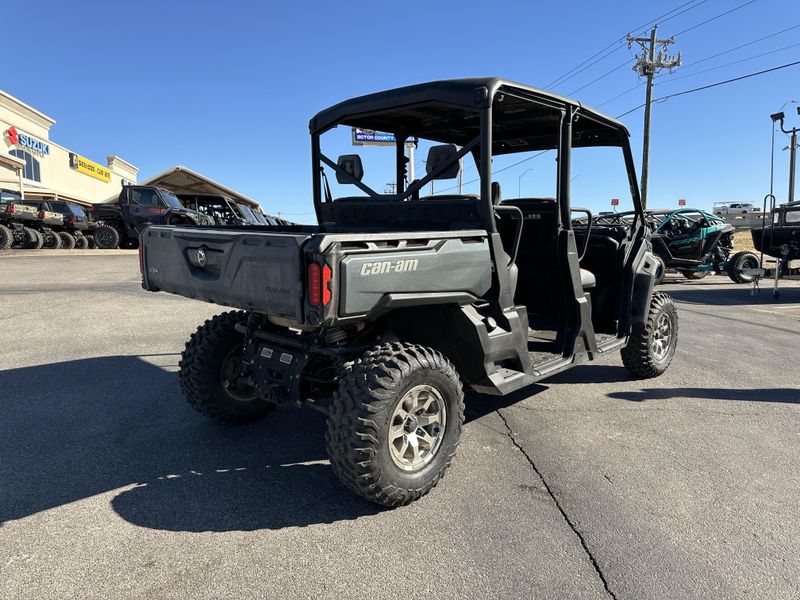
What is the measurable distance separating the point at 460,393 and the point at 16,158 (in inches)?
1522

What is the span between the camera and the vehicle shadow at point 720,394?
493 centimetres

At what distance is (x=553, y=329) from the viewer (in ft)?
15.6

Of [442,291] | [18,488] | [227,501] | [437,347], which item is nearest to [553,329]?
[437,347]

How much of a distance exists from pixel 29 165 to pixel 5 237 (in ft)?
72.5

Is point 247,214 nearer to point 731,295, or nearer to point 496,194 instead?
point 731,295

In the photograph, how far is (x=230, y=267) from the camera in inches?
121

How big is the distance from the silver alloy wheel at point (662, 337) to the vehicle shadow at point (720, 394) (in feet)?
1.49

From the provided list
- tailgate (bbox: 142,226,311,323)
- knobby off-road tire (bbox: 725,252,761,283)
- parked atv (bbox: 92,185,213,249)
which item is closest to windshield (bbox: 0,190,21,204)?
parked atv (bbox: 92,185,213,249)

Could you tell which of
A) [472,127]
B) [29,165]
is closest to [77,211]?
[29,165]

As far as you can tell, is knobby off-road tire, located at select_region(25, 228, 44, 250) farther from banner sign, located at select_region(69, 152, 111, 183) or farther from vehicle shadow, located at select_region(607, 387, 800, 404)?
banner sign, located at select_region(69, 152, 111, 183)

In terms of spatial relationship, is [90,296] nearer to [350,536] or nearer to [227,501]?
[227,501]

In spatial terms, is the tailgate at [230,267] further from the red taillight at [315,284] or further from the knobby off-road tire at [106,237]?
the knobby off-road tire at [106,237]

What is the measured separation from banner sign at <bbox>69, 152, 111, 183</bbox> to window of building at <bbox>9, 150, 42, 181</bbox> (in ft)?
15.8

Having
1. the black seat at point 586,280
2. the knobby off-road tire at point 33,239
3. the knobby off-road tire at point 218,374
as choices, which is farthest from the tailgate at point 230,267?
the knobby off-road tire at point 33,239
